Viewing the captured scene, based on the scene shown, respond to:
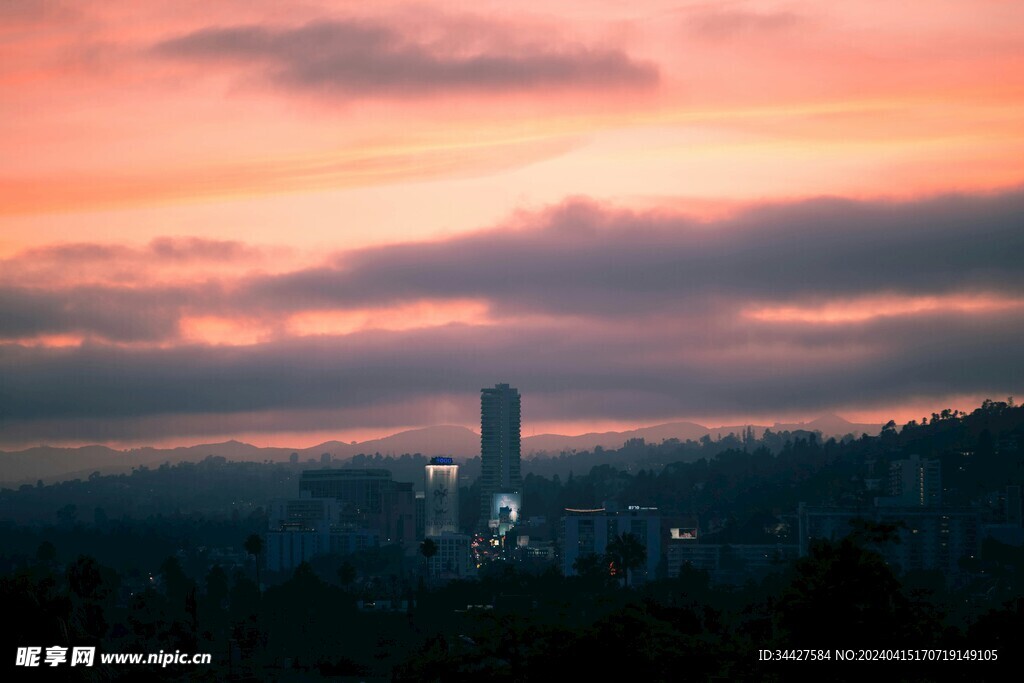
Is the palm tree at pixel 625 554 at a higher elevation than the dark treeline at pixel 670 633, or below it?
below

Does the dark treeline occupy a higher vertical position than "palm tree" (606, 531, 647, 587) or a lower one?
higher

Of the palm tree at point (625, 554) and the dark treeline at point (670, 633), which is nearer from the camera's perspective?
the dark treeline at point (670, 633)

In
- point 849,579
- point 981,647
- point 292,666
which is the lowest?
point 292,666

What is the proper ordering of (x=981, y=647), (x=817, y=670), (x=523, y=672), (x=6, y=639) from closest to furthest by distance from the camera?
1. (x=817, y=670)
2. (x=523, y=672)
3. (x=6, y=639)
4. (x=981, y=647)

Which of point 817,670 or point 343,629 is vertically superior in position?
point 817,670

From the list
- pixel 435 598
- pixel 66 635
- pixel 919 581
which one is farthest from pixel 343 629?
pixel 66 635

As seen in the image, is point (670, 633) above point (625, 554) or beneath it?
above

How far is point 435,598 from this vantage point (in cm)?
15312

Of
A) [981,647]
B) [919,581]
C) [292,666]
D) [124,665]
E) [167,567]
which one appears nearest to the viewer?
[981,647]

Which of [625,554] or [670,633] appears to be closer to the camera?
[670,633]

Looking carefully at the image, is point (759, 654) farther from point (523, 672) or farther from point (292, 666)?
point (292, 666)

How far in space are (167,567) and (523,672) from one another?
5855 inches

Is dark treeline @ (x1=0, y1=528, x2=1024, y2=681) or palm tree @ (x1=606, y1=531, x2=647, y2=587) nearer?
dark treeline @ (x1=0, y1=528, x2=1024, y2=681)

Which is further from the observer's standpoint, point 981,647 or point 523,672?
point 981,647
